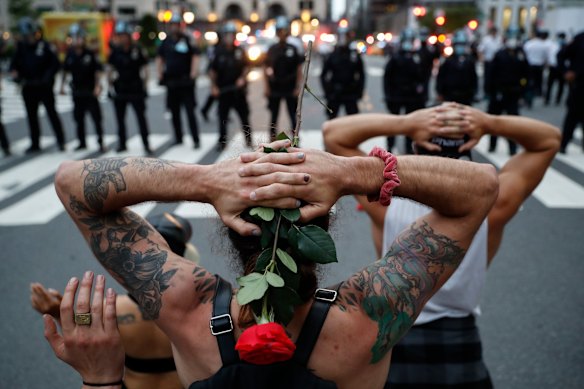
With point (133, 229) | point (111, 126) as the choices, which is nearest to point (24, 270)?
point (133, 229)

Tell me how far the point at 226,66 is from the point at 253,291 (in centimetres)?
804

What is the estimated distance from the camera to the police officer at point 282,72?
8.81m

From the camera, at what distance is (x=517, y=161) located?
2.33 metres

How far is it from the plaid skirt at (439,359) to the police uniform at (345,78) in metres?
7.16

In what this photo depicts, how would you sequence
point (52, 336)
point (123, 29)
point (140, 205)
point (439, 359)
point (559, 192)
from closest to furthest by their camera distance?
point (52, 336) < point (439, 359) < point (140, 205) < point (559, 192) < point (123, 29)

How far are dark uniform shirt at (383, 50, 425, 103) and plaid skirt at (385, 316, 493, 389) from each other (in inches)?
281

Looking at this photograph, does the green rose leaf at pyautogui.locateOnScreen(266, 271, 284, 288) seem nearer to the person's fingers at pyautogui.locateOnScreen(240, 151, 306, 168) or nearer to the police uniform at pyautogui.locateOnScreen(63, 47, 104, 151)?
the person's fingers at pyautogui.locateOnScreen(240, 151, 306, 168)

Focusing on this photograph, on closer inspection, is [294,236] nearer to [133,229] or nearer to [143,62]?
[133,229]

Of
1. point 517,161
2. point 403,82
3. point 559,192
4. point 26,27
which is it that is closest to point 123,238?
point 517,161

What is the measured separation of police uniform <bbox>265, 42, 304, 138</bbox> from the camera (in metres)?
8.81

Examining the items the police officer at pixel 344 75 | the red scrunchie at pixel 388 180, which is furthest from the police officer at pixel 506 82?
the red scrunchie at pixel 388 180

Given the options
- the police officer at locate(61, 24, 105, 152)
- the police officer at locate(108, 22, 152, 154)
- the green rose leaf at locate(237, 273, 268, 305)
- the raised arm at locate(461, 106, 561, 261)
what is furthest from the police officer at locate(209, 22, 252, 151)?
the green rose leaf at locate(237, 273, 268, 305)

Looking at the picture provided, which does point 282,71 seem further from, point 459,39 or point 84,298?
point 84,298

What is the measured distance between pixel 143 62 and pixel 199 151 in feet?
5.63
